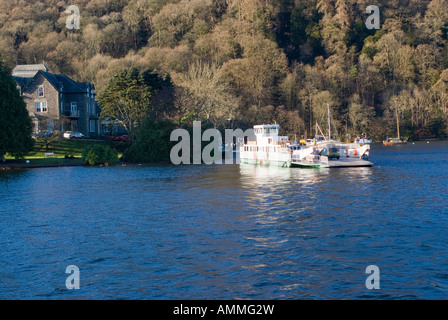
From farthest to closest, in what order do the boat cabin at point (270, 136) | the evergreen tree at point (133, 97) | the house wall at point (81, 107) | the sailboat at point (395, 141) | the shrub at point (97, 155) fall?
the sailboat at point (395, 141) → the house wall at point (81, 107) → the evergreen tree at point (133, 97) → the boat cabin at point (270, 136) → the shrub at point (97, 155)

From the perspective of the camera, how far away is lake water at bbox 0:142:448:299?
20094 mm

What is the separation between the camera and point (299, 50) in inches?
6422

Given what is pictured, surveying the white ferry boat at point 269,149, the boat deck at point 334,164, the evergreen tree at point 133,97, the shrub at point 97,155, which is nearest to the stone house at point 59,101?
the evergreen tree at point 133,97

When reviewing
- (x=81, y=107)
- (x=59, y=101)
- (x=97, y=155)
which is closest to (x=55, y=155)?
(x=97, y=155)

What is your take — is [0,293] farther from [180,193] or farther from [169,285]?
[180,193]

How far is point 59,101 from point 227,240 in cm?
8518

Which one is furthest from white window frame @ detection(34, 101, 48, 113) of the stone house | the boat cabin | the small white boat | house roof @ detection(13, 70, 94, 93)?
the small white boat

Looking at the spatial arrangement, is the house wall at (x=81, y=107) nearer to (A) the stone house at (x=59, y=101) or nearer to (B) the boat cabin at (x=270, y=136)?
(A) the stone house at (x=59, y=101)

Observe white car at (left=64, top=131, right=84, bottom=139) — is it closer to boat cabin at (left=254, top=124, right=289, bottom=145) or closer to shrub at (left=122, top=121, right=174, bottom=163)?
shrub at (left=122, top=121, right=174, bottom=163)

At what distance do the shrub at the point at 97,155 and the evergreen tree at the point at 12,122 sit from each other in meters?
8.39

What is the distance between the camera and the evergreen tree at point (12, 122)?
74875 millimetres

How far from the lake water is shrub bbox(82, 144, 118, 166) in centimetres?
2773

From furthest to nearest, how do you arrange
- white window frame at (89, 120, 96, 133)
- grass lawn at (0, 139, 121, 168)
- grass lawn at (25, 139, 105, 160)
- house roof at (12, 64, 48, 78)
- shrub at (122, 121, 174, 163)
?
house roof at (12, 64, 48, 78) → white window frame at (89, 120, 96, 133) → grass lawn at (25, 139, 105, 160) → shrub at (122, 121, 174, 163) → grass lawn at (0, 139, 121, 168)

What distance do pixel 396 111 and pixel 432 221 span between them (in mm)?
123302
